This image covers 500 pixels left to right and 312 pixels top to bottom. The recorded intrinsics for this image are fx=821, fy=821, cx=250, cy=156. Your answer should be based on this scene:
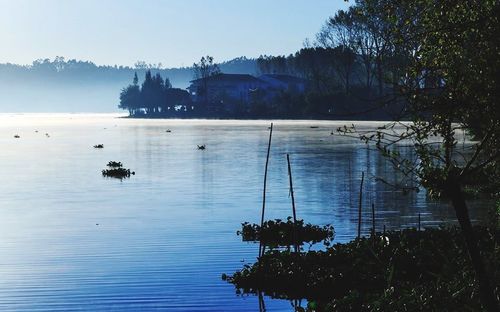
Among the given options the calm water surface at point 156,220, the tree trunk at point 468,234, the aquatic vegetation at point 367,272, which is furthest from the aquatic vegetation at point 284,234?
the tree trunk at point 468,234

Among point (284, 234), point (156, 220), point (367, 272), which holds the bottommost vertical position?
point (156, 220)

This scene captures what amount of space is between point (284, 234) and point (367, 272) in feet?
33.1

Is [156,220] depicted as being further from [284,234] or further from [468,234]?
[468,234]

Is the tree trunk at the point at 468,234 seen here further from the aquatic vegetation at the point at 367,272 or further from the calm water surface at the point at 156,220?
the calm water surface at the point at 156,220

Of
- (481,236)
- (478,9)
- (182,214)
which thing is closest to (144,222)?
(182,214)

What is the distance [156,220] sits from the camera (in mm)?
42188

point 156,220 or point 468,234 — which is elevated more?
point 468,234

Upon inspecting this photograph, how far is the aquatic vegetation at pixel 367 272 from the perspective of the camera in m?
18.7

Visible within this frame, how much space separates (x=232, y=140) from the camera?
4941 inches

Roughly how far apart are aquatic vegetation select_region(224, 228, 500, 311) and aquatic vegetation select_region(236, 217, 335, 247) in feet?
18.9

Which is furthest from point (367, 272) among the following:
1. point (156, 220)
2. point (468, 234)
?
point (156, 220)

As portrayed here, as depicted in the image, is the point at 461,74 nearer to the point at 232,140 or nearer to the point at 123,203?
the point at 123,203

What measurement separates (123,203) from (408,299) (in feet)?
112

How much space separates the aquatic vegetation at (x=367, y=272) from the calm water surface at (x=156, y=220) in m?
0.94
